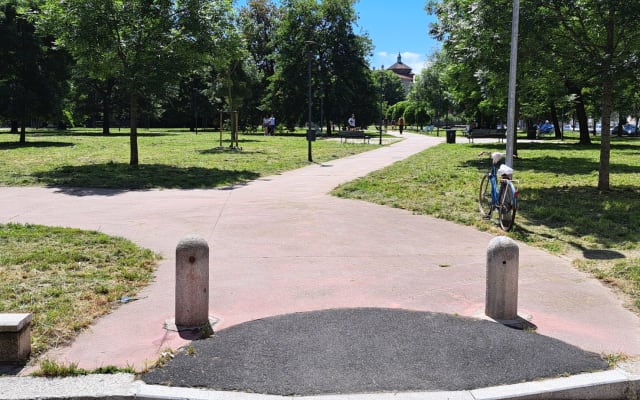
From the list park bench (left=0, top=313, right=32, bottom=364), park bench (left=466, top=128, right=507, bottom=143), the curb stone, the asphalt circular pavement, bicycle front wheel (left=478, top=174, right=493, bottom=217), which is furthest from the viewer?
park bench (left=466, top=128, right=507, bottom=143)

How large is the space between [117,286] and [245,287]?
1221 mm

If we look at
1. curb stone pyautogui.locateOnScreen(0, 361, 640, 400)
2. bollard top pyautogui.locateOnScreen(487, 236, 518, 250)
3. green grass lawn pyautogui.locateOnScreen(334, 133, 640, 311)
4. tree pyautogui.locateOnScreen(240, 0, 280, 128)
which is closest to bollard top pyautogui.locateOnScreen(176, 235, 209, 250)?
A: curb stone pyautogui.locateOnScreen(0, 361, 640, 400)

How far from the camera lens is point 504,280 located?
4.68 m

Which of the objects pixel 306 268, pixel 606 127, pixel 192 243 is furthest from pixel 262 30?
pixel 192 243

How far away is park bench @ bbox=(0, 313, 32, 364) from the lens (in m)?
3.68

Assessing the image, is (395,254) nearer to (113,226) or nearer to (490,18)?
(113,226)

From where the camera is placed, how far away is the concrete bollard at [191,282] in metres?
4.43

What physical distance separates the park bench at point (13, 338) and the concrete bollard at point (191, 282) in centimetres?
109

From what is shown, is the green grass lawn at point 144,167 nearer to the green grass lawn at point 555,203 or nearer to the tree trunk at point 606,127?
the green grass lawn at point 555,203

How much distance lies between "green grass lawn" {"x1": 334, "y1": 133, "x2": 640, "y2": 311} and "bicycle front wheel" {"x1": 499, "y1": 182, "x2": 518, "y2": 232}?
0.19 metres

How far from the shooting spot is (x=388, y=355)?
12.7ft

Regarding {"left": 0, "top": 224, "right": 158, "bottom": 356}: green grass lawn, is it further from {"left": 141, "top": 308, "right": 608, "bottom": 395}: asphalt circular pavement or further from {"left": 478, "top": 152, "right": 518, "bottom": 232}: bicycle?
{"left": 478, "top": 152, "right": 518, "bottom": 232}: bicycle

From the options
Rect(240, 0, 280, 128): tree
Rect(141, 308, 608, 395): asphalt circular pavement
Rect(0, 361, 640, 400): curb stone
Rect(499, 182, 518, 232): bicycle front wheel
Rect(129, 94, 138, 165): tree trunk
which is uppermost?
Rect(240, 0, 280, 128): tree

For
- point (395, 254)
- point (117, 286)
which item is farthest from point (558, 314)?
point (117, 286)
